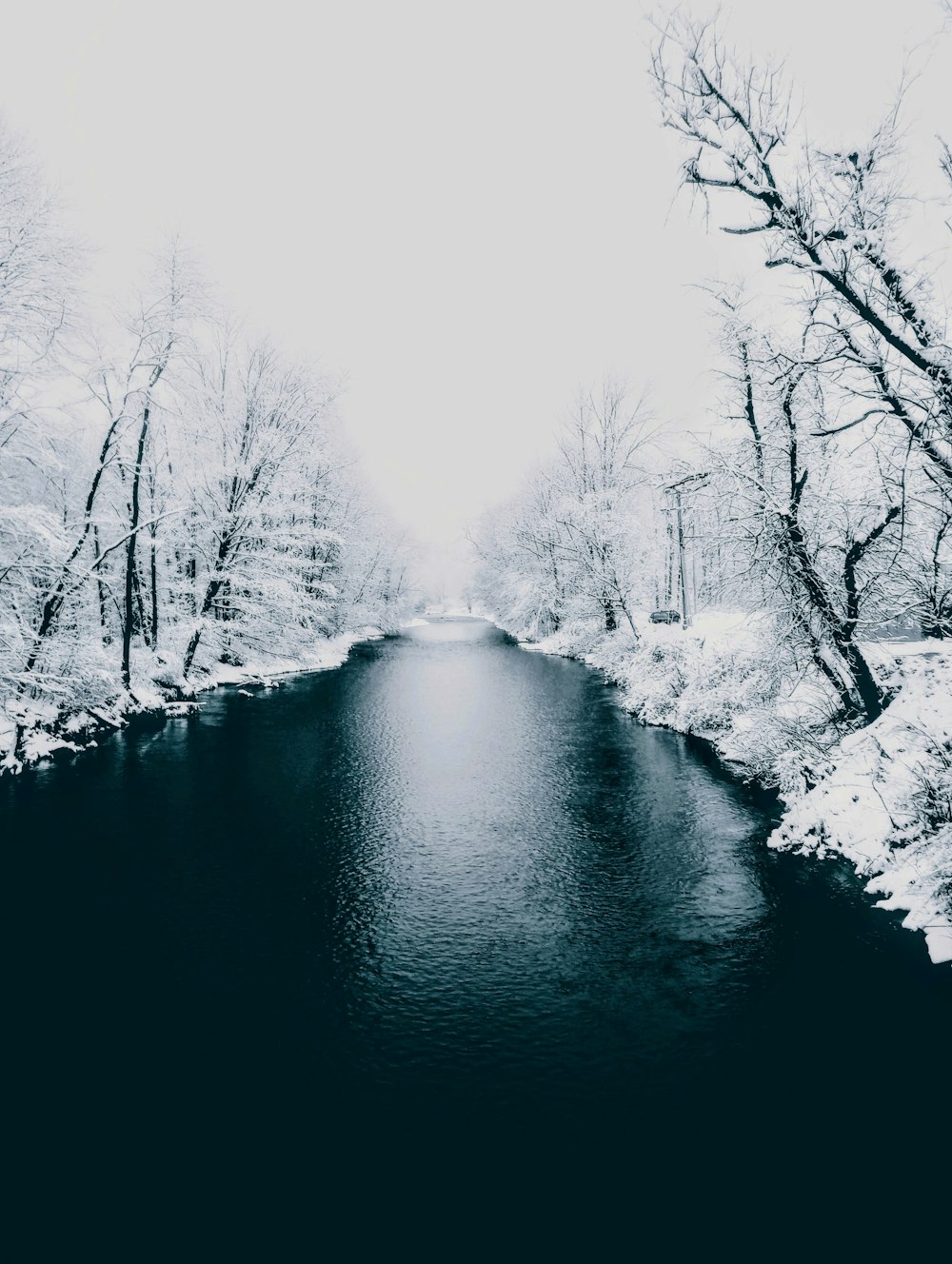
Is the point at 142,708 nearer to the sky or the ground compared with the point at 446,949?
nearer to the sky

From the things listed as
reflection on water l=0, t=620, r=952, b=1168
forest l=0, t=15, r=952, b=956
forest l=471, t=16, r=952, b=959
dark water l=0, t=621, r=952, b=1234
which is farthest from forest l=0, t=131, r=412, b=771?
forest l=471, t=16, r=952, b=959

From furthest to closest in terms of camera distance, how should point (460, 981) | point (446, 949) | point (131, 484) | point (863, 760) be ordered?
point (131, 484), point (863, 760), point (446, 949), point (460, 981)

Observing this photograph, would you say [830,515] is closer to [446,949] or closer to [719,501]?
[719,501]

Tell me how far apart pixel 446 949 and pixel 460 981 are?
668mm

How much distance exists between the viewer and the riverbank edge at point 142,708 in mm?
15477

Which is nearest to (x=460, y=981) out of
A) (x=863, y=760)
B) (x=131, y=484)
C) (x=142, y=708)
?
(x=863, y=760)

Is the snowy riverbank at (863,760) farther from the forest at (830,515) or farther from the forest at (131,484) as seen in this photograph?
the forest at (131,484)

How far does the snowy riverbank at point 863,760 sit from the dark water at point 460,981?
54 cm

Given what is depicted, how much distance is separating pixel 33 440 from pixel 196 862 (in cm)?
1126

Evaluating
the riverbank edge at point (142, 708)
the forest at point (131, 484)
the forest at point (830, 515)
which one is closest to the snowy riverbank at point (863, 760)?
the forest at point (830, 515)

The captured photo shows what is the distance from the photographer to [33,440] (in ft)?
48.4

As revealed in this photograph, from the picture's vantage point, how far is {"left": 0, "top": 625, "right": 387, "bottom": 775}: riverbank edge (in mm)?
15477

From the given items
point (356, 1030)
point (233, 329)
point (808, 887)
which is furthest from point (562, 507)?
point (356, 1030)

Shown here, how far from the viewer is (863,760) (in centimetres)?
1038
